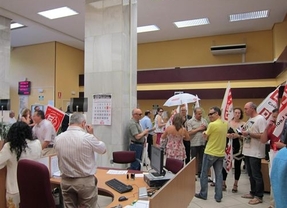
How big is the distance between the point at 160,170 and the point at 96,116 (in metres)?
2.56

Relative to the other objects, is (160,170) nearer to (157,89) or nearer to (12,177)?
(12,177)

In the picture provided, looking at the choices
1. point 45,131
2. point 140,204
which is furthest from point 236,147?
point 45,131

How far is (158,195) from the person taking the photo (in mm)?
1685

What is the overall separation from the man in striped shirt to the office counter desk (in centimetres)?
29

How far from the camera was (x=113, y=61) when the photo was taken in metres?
5.00

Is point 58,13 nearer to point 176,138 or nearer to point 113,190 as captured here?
point 176,138

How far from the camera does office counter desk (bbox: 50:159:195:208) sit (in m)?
1.79

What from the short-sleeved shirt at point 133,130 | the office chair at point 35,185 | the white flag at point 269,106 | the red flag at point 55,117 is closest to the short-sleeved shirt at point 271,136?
the white flag at point 269,106

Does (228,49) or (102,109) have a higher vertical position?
(228,49)

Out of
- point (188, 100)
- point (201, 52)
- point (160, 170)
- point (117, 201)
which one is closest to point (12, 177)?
point (117, 201)

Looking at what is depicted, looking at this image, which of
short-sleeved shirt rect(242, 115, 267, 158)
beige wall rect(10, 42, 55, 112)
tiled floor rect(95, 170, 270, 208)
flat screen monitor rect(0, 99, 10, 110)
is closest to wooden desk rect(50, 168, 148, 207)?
tiled floor rect(95, 170, 270, 208)

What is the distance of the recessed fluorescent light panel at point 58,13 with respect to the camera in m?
6.88

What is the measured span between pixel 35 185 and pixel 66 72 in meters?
8.41

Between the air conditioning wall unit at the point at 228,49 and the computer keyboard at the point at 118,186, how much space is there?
6.90 meters
